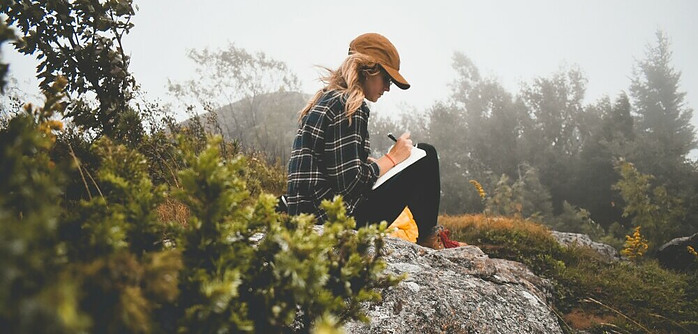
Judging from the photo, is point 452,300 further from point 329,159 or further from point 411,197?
point 411,197

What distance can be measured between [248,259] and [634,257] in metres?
8.41

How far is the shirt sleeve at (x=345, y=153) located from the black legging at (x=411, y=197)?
0.81 ft

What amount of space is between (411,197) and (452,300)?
1.40m

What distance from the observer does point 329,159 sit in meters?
2.57

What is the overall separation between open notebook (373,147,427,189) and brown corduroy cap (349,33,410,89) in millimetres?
581

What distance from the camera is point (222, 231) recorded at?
77 centimetres

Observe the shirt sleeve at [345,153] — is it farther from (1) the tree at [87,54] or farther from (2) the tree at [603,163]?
(2) the tree at [603,163]

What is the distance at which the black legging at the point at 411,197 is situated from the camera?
9.26 feet

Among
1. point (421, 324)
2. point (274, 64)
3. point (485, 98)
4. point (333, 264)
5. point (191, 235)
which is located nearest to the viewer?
point (191, 235)

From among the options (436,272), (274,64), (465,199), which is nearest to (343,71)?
(436,272)

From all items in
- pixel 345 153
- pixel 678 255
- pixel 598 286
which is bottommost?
pixel 678 255

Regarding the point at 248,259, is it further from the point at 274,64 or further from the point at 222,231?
the point at 274,64

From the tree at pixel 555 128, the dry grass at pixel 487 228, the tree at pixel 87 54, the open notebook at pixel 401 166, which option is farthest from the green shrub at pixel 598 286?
the tree at pixel 555 128

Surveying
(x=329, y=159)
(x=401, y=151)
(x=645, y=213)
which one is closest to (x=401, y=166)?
(x=401, y=151)
